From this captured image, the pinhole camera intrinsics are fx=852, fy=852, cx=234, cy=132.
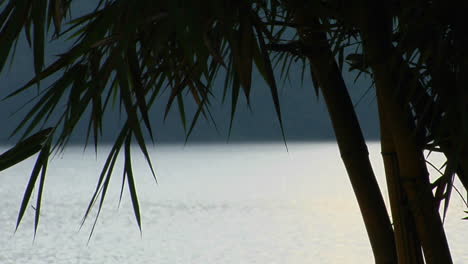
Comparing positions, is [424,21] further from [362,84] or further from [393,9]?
[362,84]

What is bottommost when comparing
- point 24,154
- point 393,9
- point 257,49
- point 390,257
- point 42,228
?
point 42,228

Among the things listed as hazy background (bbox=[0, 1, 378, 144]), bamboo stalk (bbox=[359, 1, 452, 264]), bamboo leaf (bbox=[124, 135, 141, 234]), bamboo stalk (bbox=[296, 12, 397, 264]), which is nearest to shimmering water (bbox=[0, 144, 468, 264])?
bamboo stalk (bbox=[296, 12, 397, 264])

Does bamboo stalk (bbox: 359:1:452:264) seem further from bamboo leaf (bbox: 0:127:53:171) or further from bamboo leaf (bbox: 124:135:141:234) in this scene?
bamboo leaf (bbox: 0:127:53:171)

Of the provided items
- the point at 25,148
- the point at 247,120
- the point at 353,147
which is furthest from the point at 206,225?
the point at 247,120

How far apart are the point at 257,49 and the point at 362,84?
41.7 metres

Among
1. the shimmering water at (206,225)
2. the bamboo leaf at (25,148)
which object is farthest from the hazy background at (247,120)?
the bamboo leaf at (25,148)

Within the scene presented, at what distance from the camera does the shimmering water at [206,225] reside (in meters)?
5.98

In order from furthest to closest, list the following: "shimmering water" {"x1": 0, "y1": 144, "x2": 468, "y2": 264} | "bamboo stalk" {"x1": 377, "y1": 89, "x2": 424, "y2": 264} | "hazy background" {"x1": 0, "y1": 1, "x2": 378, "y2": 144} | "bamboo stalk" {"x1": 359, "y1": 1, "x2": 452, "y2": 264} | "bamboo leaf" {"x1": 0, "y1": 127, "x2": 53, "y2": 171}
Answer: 1. "hazy background" {"x1": 0, "y1": 1, "x2": 378, "y2": 144}
2. "shimmering water" {"x1": 0, "y1": 144, "x2": 468, "y2": 264}
3. "bamboo stalk" {"x1": 377, "y1": 89, "x2": 424, "y2": 264}
4. "bamboo stalk" {"x1": 359, "y1": 1, "x2": 452, "y2": 264}
5. "bamboo leaf" {"x1": 0, "y1": 127, "x2": 53, "y2": 171}

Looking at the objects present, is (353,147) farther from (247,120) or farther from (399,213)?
(247,120)

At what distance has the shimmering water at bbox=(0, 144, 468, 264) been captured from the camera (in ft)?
19.6

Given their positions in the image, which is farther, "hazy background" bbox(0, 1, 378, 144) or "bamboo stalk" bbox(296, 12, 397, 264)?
"hazy background" bbox(0, 1, 378, 144)

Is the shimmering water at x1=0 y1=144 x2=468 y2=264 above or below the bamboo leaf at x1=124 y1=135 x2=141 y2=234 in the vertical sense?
below

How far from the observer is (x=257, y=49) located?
50.5 inches

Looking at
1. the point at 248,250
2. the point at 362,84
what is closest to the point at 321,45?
the point at 248,250
